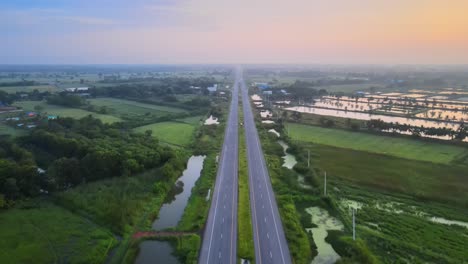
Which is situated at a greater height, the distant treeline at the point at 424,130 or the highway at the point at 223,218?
the distant treeline at the point at 424,130

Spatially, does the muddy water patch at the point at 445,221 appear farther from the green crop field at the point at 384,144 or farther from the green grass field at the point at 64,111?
the green grass field at the point at 64,111

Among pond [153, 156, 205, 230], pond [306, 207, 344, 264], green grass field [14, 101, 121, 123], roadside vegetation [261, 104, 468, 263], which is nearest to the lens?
pond [306, 207, 344, 264]

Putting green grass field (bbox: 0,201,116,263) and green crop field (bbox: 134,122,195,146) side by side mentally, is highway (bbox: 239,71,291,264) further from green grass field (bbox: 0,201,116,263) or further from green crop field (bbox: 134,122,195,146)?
green crop field (bbox: 134,122,195,146)

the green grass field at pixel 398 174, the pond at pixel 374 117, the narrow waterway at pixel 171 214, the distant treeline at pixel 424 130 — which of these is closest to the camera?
the narrow waterway at pixel 171 214

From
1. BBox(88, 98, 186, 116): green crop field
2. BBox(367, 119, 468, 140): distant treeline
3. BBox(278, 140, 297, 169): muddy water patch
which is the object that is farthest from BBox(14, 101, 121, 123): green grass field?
BBox(367, 119, 468, 140): distant treeline

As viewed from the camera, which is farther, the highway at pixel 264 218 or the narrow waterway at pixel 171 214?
the narrow waterway at pixel 171 214

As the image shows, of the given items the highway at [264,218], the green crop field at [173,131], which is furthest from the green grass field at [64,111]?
the highway at [264,218]
